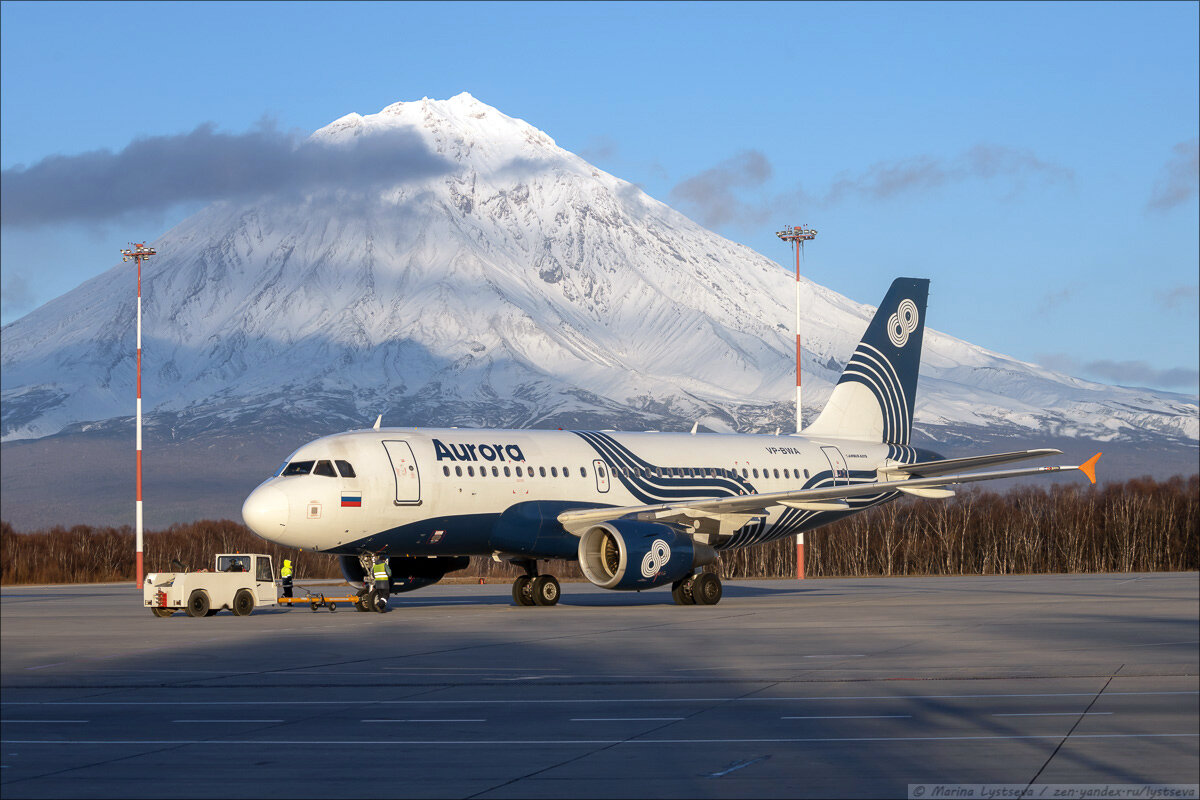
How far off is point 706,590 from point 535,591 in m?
4.00

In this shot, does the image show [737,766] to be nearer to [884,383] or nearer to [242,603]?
[242,603]

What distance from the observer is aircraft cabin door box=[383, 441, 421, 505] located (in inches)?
1234

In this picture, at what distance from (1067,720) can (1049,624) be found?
474 inches

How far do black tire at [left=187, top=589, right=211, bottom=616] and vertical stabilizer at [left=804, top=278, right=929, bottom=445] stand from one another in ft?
61.8

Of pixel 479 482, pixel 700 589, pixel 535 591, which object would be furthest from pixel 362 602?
pixel 700 589

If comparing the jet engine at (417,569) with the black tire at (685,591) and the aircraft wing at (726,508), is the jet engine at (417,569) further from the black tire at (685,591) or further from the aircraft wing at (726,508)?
the black tire at (685,591)

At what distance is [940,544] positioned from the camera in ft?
194

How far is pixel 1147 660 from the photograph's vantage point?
59.0ft

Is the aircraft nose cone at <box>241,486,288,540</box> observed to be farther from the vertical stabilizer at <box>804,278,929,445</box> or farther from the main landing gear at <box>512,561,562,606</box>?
the vertical stabilizer at <box>804,278,929,445</box>

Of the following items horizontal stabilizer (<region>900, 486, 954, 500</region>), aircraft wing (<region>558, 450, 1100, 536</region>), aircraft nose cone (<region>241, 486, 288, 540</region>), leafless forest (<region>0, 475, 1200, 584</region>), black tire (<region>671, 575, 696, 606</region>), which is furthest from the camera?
leafless forest (<region>0, 475, 1200, 584</region>)

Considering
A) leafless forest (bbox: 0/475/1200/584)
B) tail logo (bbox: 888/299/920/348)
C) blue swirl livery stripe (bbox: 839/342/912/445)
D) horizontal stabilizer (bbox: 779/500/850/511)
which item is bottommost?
leafless forest (bbox: 0/475/1200/584)

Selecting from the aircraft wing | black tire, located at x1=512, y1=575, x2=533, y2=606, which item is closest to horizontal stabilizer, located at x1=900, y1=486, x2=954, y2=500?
the aircraft wing

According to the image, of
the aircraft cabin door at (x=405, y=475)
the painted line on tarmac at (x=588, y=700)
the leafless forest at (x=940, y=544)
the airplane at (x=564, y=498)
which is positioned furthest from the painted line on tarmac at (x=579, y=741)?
the leafless forest at (x=940, y=544)

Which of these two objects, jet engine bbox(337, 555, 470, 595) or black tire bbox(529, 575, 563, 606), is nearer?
black tire bbox(529, 575, 563, 606)
